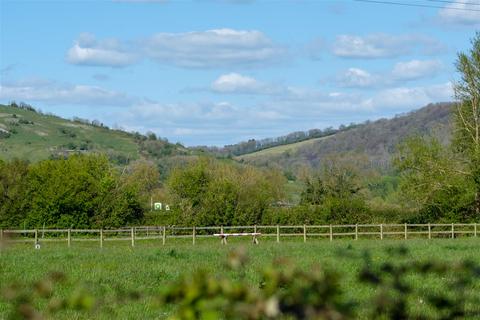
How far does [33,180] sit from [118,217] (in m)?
7.30

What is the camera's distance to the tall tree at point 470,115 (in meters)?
54.5

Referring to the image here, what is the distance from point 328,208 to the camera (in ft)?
177

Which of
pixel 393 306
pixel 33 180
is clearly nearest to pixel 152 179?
pixel 33 180

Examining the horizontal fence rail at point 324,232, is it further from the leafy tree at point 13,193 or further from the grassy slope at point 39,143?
the grassy slope at point 39,143

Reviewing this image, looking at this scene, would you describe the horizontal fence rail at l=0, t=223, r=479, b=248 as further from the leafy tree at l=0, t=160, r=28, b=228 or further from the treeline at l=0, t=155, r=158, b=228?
the leafy tree at l=0, t=160, r=28, b=228

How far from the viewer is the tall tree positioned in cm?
5447

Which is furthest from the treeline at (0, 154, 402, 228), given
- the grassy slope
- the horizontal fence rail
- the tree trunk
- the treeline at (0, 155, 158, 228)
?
the grassy slope

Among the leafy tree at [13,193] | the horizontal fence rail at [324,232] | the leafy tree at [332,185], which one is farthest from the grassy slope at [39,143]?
the horizontal fence rail at [324,232]

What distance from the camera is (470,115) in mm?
56062

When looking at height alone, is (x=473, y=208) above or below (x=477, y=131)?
below

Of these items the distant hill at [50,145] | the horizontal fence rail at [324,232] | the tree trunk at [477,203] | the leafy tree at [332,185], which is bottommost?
the horizontal fence rail at [324,232]

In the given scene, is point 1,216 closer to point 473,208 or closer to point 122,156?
point 473,208

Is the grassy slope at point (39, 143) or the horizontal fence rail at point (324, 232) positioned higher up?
the grassy slope at point (39, 143)

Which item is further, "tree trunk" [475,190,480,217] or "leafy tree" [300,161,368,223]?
"leafy tree" [300,161,368,223]
